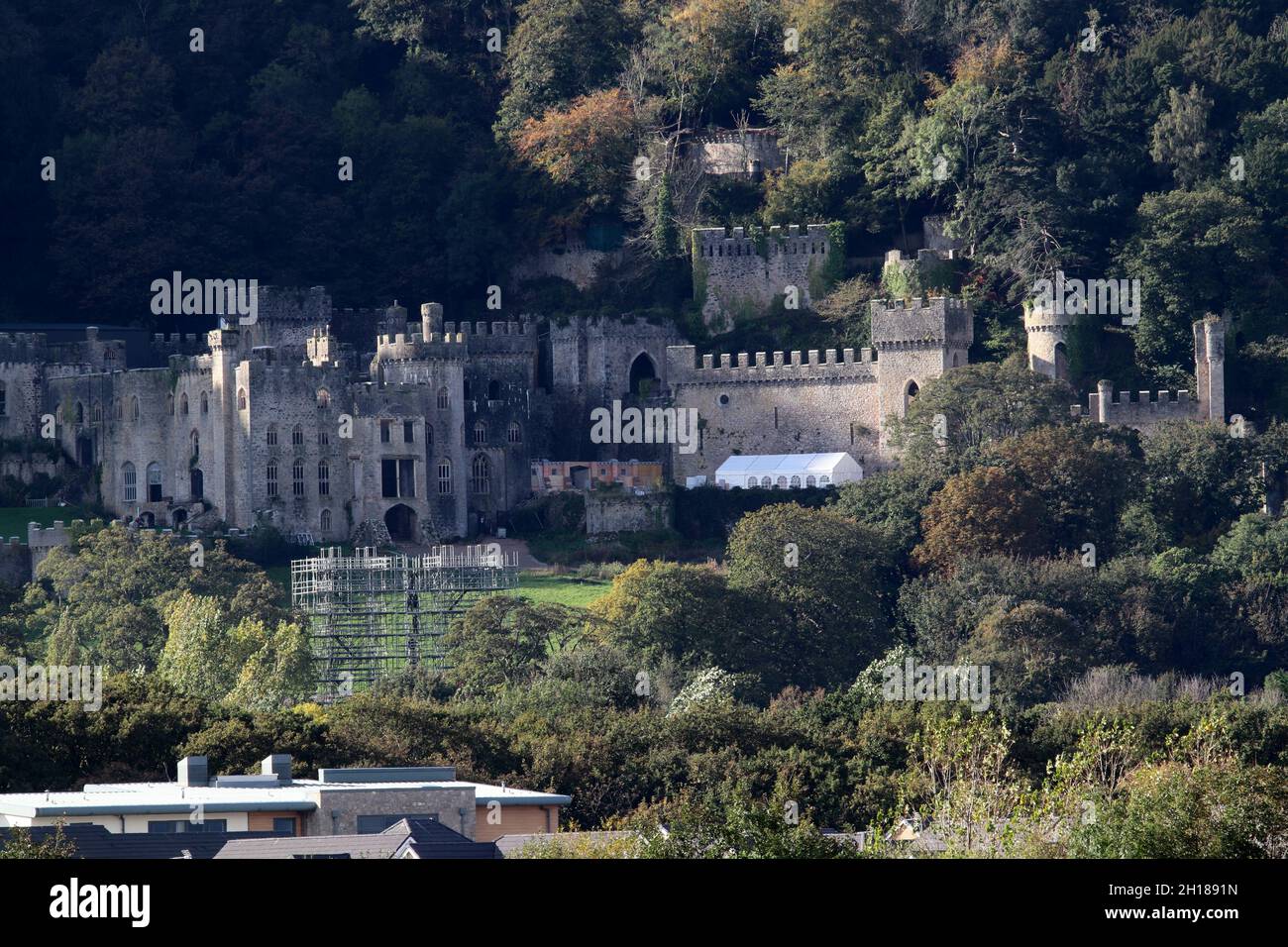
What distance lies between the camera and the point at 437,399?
8031 cm

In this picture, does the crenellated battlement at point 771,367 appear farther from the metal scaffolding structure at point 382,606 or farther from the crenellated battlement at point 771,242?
the metal scaffolding structure at point 382,606

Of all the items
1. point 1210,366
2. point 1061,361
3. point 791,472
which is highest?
point 1061,361

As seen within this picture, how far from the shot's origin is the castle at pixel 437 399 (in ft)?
258

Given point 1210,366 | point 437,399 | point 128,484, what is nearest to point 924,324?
point 1210,366

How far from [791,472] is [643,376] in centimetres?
740

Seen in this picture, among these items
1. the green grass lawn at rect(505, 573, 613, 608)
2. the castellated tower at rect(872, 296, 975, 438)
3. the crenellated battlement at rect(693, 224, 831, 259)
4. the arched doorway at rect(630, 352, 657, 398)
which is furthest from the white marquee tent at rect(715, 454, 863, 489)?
the crenellated battlement at rect(693, 224, 831, 259)

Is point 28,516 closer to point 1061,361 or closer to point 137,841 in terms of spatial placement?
point 1061,361

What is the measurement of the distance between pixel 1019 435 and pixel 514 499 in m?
13.9

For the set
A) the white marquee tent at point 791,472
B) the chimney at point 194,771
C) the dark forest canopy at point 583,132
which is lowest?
the chimney at point 194,771

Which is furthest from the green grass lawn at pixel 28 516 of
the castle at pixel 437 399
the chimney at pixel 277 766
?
the chimney at pixel 277 766

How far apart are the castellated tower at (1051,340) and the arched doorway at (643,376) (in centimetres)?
1059

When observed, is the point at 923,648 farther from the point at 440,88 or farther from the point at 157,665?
the point at 440,88

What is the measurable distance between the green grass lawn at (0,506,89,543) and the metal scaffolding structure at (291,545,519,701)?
9.12 m
